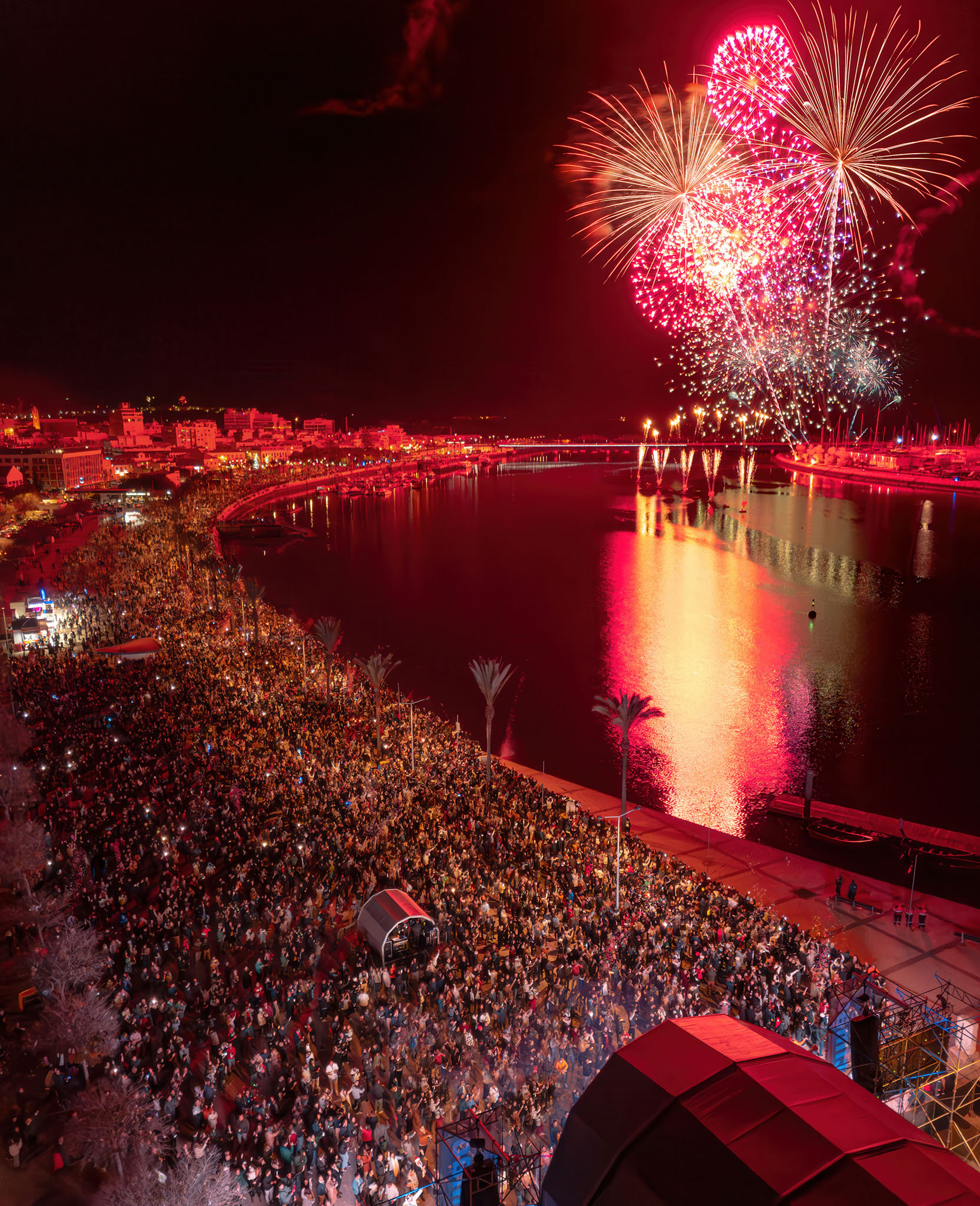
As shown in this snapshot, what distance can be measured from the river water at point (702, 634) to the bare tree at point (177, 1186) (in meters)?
13.1

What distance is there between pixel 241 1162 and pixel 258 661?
17.6m

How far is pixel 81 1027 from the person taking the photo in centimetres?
841

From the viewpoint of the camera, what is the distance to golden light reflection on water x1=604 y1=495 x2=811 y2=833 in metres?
20.2

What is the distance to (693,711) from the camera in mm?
24922

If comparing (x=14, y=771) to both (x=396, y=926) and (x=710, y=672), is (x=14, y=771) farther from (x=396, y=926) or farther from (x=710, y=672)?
(x=710, y=672)

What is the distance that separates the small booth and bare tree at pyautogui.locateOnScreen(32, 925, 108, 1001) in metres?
3.30

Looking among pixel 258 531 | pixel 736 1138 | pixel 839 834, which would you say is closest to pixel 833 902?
pixel 839 834

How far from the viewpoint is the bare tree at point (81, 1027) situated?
839 cm

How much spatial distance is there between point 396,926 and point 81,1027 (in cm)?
367

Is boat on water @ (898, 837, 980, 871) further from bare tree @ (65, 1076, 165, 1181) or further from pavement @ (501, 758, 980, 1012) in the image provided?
bare tree @ (65, 1076, 165, 1181)

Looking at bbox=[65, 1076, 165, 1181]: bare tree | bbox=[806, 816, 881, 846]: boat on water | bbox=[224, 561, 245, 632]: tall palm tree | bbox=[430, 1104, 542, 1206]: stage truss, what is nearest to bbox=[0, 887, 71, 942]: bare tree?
bbox=[65, 1076, 165, 1181]: bare tree

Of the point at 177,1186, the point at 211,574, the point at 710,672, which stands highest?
the point at 211,574

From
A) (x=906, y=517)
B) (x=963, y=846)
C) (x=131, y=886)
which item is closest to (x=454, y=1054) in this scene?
(x=131, y=886)

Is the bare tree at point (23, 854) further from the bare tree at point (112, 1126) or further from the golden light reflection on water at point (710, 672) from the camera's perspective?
the golden light reflection on water at point (710, 672)
